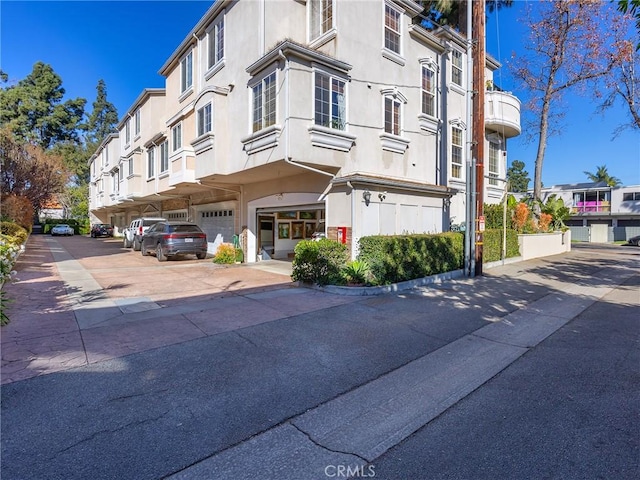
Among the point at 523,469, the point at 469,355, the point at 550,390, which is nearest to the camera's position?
the point at 523,469

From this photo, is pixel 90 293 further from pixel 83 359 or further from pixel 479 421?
pixel 479 421

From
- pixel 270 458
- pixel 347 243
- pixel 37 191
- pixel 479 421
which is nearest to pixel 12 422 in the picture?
pixel 270 458

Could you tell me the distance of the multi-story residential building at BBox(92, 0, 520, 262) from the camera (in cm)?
1055

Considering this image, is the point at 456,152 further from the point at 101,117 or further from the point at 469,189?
the point at 101,117

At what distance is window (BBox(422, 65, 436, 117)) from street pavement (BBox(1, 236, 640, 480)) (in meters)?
9.83

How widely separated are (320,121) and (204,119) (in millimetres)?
5849

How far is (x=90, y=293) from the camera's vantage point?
28.3ft

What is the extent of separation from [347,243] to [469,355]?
6.15 meters

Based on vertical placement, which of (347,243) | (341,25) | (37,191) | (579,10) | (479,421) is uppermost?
(579,10)

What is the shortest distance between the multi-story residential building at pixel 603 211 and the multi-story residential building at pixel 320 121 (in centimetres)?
3177

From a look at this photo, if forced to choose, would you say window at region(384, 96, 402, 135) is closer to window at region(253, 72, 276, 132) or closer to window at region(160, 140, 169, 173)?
window at region(253, 72, 276, 132)

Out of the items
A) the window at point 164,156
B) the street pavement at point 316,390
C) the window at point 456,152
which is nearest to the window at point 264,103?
the street pavement at point 316,390

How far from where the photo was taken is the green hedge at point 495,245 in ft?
47.5

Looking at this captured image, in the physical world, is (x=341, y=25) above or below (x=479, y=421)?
above
